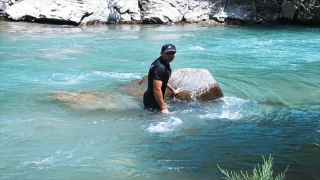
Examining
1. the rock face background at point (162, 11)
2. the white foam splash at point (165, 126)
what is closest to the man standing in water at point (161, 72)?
the white foam splash at point (165, 126)

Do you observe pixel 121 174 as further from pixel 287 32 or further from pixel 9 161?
pixel 287 32

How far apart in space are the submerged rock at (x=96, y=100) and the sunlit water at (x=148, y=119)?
6.6 inches

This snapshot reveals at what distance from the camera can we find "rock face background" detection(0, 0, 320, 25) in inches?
883

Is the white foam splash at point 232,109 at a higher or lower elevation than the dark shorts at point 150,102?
lower

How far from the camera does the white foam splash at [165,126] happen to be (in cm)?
701

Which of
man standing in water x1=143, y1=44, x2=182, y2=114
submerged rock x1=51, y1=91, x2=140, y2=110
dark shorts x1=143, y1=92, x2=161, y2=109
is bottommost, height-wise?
submerged rock x1=51, y1=91, x2=140, y2=110

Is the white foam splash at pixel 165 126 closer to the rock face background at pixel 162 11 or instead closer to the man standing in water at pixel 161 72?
the man standing in water at pixel 161 72

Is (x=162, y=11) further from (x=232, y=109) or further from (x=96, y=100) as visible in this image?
(x=232, y=109)

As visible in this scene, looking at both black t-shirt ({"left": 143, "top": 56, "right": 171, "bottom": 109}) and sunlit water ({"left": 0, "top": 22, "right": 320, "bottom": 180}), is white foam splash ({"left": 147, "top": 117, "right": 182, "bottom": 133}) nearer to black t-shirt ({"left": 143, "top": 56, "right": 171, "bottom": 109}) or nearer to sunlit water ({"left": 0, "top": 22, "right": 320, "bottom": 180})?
sunlit water ({"left": 0, "top": 22, "right": 320, "bottom": 180})

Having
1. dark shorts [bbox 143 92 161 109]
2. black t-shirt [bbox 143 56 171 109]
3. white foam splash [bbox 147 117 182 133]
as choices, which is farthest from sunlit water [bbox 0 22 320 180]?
black t-shirt [bbox 143 56 171 109]

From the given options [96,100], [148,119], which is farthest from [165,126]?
[96,100]

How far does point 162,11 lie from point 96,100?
53.8 feet

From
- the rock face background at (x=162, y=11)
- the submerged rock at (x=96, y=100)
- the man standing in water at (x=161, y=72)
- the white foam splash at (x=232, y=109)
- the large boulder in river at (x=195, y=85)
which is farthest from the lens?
the rock face background at (x=162, y=11)

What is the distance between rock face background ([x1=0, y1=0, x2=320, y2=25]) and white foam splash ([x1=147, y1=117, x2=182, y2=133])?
51.4 ft
